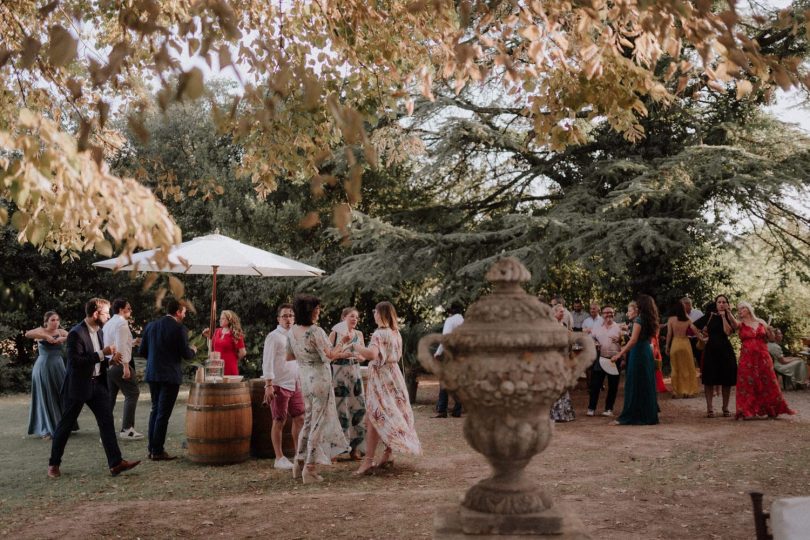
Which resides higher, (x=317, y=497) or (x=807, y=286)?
(x=807, y=286)

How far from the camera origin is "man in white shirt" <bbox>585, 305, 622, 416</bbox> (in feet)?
39.4

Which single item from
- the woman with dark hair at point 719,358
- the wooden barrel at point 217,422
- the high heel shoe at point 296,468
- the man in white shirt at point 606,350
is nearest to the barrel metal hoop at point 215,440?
the wooden barrel at point 217,422

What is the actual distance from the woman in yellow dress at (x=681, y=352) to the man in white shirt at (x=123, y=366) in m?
8.68

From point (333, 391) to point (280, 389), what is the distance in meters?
0.70

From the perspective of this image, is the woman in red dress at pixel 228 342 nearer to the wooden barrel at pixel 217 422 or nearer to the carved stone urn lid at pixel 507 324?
the wooden barrel at pixel 217 422

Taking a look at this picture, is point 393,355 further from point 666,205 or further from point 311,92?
point 666,205

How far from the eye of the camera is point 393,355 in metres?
7.84

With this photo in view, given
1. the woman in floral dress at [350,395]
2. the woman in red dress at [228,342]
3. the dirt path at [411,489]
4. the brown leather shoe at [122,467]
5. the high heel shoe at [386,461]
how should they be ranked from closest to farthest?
the dirt path at [411,489] → the brown leather shoe at [122,467] → the high heel shoe at [386,461] → the woman in floral dress at [350,395] → the woman in red dress at [228,342]

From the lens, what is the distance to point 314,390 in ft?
24.4

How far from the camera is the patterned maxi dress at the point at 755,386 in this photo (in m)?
10.9

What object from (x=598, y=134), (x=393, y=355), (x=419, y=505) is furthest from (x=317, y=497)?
(x=598, y=134)

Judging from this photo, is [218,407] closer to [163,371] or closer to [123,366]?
[163,371]

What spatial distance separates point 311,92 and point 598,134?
46.9ft

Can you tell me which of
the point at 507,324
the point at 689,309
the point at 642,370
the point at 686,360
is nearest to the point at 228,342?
the point at 642,370
